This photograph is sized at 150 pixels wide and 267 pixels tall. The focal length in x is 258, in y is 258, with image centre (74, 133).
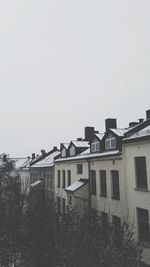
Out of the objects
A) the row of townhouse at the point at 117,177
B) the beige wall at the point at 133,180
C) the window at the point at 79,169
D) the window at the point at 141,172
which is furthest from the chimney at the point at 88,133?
the window at the point at 141,172

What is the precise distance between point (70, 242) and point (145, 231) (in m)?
8.37

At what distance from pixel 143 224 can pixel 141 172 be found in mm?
3303

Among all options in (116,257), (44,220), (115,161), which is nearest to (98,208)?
(115,161)

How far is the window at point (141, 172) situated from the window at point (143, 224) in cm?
160

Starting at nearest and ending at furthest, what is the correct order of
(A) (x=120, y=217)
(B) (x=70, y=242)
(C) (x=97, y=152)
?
(B) (x=70, y=242)
(A) (x=120, y=217)
(C) (x=97, y=152)

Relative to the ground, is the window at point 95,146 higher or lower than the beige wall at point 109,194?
higher

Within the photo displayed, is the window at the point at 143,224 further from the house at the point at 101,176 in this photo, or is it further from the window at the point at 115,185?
the window at the point at 115,185

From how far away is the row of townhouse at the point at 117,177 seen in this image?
1647cm

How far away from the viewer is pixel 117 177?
1936 centimetres

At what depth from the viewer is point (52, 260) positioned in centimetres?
1008

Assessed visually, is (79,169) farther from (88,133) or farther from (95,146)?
(88,133)

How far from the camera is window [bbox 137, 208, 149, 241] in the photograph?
53.4 ft

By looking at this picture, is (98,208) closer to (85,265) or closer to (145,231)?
(145,231)

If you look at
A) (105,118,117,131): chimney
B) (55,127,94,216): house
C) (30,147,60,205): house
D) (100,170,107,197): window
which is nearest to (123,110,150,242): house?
(100,170,107,197): window
